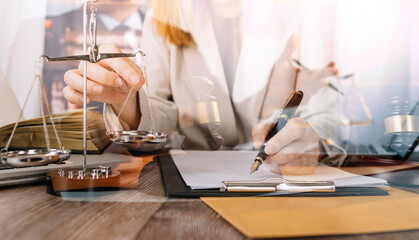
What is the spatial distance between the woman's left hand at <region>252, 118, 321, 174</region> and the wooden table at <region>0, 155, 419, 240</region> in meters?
0.15

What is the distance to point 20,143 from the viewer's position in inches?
17.8

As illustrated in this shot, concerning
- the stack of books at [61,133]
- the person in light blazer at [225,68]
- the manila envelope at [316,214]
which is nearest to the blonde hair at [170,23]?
the person in light blazer at [225,68]

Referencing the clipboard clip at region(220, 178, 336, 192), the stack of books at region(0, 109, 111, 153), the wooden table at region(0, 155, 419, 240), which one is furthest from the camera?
the stack of books at region(0, 109, 111, 153)

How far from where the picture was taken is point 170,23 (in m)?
0.80

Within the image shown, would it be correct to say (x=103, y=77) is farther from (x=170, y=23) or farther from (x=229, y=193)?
(x=170, y=23)

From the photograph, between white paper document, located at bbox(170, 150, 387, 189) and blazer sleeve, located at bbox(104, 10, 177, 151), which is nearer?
white paper document, located at bbox(170, 150, 387, 189)

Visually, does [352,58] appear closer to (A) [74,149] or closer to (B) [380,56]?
(B) [380,56]

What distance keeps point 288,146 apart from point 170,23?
51cm

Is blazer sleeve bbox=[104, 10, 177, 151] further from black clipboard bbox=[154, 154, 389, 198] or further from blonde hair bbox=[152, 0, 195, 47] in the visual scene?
black clipboard bbox=[154, 154, 389, 198]

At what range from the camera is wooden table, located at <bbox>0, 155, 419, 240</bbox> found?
0.71 ft

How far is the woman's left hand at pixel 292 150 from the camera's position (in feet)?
1.33

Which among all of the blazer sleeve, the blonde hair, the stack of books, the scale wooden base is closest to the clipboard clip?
the scale wooden base

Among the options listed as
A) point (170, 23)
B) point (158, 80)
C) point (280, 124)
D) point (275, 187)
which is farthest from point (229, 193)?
point (170, 23)

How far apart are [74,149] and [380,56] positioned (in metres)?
0.91
